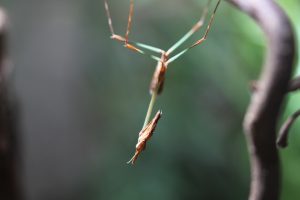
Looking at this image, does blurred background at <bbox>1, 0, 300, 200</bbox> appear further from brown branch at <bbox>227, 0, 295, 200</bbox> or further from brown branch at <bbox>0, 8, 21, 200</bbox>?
brown branch at <bbox>227, 0, 295, 200</bbox>

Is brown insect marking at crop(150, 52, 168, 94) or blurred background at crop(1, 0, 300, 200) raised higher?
brown insect marking at crop(150, 52, 168, 94)

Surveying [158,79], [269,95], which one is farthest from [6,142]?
[269,95]

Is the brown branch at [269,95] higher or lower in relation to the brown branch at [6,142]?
higher

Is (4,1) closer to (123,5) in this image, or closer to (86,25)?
(86,25)

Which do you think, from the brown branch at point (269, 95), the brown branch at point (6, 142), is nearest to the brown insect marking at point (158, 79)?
the brown branch at point (269, 95)

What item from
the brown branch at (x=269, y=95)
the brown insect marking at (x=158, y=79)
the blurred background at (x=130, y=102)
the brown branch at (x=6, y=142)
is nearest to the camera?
the brown branch at (x=269, y=95)

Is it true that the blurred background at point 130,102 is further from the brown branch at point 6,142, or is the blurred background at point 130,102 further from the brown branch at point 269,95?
the brown branch at point 269,95

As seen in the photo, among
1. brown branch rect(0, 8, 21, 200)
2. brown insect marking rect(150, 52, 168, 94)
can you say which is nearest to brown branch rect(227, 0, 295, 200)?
brown insect marking rect(150, 52, 168, 94)
